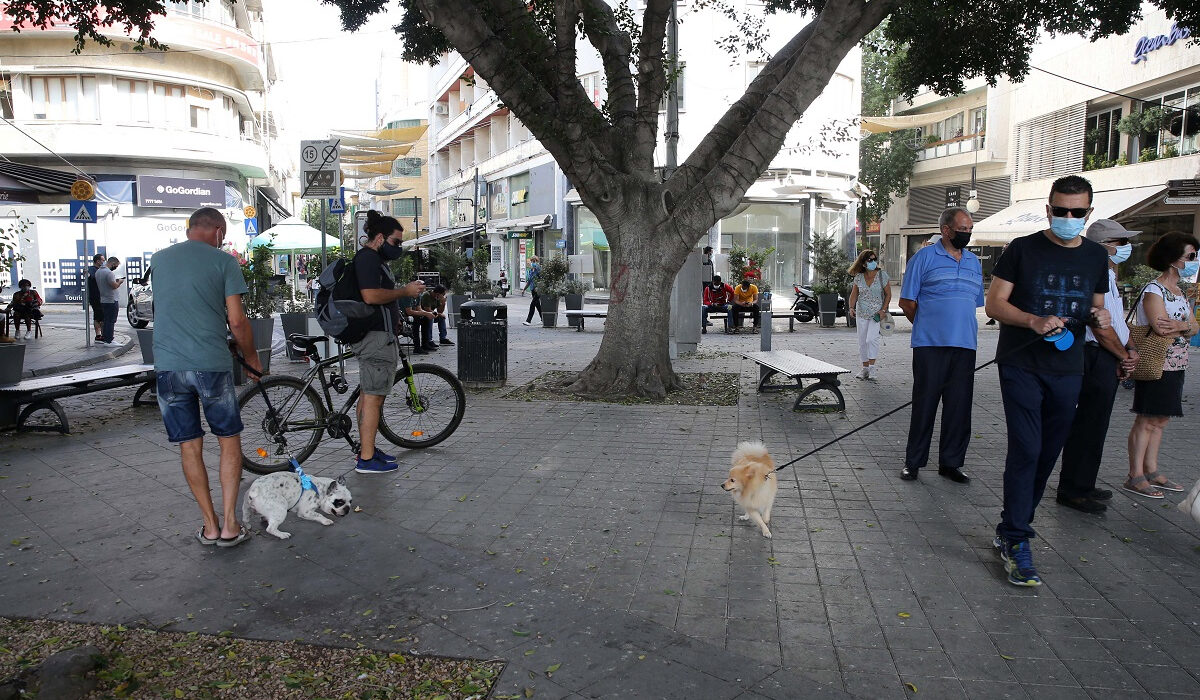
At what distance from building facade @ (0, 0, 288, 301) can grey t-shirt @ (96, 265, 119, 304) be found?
50.3 ft

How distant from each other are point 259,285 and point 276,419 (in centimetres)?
709

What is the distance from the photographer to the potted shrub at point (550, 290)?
20281mm

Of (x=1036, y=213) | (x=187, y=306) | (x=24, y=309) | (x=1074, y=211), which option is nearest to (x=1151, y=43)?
(x=1036, y=213)

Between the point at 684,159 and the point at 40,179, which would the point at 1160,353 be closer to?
the point at 40,179

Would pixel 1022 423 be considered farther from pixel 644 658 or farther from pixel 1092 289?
pixel 644 658

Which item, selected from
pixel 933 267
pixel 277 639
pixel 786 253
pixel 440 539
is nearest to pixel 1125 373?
pixel 933 267

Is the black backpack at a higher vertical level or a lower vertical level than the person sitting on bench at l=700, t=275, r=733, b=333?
higher

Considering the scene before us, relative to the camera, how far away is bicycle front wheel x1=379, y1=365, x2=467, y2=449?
6.75 meters

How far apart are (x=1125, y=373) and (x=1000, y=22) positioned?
8823 millimetres

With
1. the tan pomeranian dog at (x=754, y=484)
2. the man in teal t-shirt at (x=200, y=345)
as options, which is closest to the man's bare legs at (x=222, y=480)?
the man in teal t-shirt at (x=200, y=345)

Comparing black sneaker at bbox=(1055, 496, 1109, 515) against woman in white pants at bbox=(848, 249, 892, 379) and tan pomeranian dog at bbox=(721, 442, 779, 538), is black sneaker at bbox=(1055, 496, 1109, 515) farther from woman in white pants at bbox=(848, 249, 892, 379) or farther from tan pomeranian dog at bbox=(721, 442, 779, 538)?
woman in white pants at bbox=(848, 249, 892, 379)

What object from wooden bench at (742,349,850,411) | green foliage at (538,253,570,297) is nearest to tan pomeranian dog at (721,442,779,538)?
wooden bench at (742,349,850,411)

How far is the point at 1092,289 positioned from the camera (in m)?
4.13

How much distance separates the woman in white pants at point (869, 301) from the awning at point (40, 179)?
10.1 metres
